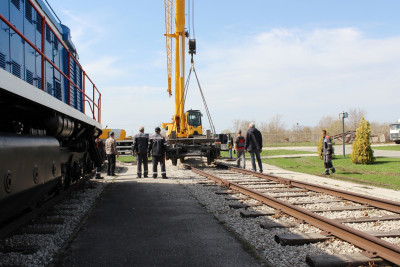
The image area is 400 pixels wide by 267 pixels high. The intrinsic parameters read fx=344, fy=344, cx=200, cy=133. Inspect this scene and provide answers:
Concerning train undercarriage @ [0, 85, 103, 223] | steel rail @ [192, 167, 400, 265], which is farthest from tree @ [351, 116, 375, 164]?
train undercarriage @ [0, 85, 103, 223]

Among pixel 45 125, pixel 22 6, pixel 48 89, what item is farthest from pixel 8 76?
pixel 22 6

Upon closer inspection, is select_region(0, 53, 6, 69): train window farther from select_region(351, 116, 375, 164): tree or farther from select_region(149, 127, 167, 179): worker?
select_region(351, 116, 375, 164): tree

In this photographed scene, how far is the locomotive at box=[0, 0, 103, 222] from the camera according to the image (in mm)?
2965

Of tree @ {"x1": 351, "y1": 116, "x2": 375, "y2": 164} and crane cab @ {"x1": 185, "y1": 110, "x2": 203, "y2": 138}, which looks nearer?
tree @ {"x1": 351, "y1": 116, "x2": 375, "y2": 164}

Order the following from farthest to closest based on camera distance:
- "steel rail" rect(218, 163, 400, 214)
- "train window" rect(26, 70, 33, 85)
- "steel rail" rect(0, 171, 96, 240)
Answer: "steel rail" rect(218, 163, 400, 214) < "train window" rect(26, 70, 33, 85) < "steel rail" rect(0, 171, 96, 240)

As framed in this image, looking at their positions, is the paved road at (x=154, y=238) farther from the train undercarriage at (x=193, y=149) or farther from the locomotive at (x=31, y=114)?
the train undercarriage at (x=193, y=149)

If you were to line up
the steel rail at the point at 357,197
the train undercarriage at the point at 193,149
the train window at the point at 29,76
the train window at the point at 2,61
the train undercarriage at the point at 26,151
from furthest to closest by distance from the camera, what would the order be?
the train undercarriage at the point at 193,149 → the steel rail at the point at 357,197 → the train window at the point at 29,76 → the train window at the point at 2,61 → the train undercarriage at the point at 26,151

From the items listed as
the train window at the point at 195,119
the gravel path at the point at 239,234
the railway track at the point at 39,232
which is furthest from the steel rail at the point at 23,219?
the train window at the point at 195,119

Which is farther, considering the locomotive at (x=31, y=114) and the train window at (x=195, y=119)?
the train window at (x=195, y=119)

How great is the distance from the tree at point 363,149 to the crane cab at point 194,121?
789 centimetres

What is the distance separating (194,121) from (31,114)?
14675mm

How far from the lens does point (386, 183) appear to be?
9609 mm

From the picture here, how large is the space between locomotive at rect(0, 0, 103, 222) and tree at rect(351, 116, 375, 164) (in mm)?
12471

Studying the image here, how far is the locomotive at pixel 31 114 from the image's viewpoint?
117 inches
